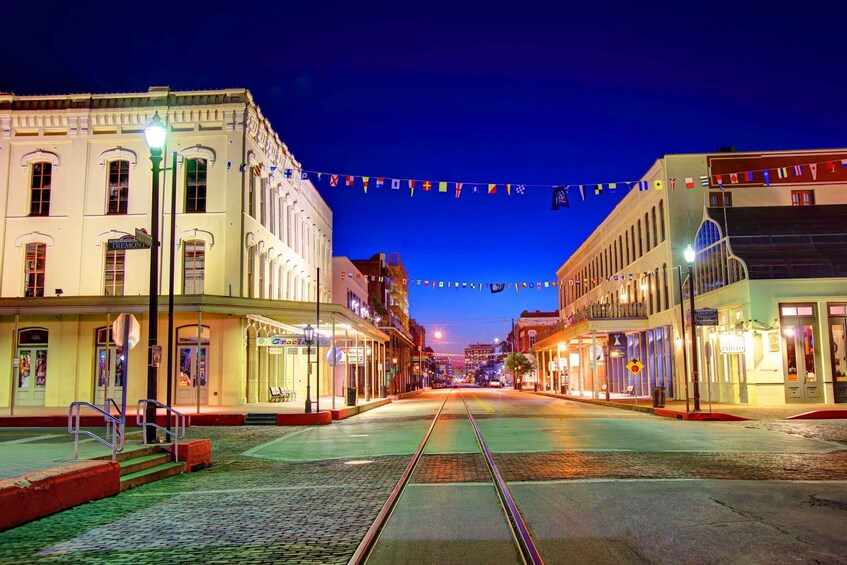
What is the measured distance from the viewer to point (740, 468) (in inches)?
485

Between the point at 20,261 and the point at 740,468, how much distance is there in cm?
3181

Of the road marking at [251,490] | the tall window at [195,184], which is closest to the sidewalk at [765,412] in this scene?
the road marking at [251,490]

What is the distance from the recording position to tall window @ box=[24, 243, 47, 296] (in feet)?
111

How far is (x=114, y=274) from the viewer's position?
33.5 meters

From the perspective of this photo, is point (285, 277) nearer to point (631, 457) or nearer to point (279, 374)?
point (279, 374)

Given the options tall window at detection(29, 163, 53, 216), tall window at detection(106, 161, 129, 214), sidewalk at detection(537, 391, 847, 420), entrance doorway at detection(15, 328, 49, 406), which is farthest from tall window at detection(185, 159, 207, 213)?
sidewalk at detection(537, 391, 847, 420)

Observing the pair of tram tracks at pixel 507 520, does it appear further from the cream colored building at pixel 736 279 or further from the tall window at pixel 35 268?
the tall window at pixel 35 268

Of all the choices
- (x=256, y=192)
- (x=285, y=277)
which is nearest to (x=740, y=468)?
(x=256, y=192)

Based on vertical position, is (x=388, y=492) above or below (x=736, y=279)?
below

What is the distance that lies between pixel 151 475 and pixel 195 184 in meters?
24.0

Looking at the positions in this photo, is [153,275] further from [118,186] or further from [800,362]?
[800,362]

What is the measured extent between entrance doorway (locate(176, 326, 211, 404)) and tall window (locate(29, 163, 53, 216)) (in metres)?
8.68

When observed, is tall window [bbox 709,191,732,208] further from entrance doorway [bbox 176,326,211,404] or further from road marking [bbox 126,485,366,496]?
road marking [bbox 126,485,366,496]

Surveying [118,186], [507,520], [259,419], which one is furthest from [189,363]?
[507,520]
